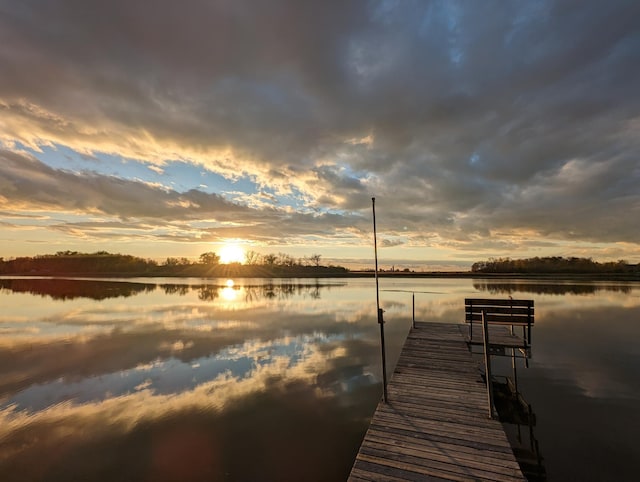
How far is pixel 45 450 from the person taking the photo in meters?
7.86

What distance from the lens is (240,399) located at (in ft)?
35.6

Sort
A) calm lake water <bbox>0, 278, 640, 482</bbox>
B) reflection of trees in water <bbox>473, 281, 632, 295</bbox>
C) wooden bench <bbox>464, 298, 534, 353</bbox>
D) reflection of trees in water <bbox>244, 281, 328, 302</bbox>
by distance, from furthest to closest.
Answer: reflection of trees in water <bbox>473, 281, 632, 295</bbox> < reflection of trees in water <bbox>244, 281, 328, 302</bbox> < wooden bench <bbox>464, 298, 534, 353</bbox> < calm lake water <bbox>0, 278, 640, 482</bbox>

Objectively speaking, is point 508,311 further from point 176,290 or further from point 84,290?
point 84,290

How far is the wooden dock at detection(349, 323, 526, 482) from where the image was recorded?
18.3ft

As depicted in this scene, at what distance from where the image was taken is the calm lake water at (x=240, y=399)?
7375mm

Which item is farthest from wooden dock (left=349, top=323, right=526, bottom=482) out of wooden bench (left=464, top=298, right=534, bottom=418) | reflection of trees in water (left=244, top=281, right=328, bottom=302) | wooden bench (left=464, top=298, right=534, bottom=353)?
reflection of trees in water (left=244, top=281, right=328, bottom=302)

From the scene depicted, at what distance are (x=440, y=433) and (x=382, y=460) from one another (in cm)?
182

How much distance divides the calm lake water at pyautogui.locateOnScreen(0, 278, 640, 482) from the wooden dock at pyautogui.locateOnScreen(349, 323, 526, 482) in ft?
4.72

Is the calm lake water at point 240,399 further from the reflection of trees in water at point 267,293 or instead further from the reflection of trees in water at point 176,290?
the reflection of trees in water at point 176,290

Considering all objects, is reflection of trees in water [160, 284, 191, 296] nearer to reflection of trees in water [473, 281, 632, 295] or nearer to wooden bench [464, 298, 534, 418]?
wooden bench [464, 298, 534, 418]

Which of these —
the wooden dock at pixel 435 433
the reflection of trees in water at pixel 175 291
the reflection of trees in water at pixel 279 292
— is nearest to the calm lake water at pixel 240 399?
the wooden dock at pixel 435 433

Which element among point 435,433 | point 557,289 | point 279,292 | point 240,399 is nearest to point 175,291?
point 279,292

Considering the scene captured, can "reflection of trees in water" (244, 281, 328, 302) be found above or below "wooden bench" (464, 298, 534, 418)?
below

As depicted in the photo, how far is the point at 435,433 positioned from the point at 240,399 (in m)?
7.01
